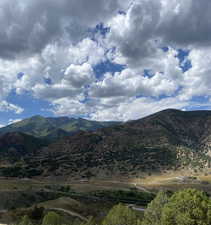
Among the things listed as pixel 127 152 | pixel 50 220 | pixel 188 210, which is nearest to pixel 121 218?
pixel 50 220

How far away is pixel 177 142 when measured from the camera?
6393 inches

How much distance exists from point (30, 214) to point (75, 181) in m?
68.7

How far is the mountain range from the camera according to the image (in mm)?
126000

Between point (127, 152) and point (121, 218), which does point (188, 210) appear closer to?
point (121, 218)

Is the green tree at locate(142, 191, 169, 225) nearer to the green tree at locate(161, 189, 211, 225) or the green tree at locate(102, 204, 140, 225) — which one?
the green tree at locate(102, 204, 140, 225)

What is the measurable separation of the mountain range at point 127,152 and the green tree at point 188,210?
9974 cm

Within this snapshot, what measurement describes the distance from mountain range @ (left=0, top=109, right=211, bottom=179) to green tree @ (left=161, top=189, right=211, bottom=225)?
9974 centimetres

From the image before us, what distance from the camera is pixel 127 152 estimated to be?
14675 centimetres

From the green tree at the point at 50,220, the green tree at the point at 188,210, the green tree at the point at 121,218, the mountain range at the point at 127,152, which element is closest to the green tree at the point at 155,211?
the green tree at the point at 121,218

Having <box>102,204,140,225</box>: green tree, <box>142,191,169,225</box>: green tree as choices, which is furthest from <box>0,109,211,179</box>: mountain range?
<box>142,191,169,225</box>: green tree

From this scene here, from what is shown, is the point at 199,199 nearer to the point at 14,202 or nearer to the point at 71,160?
the point at 14,202

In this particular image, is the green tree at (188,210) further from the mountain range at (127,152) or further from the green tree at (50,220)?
the mountain range at (127,152)

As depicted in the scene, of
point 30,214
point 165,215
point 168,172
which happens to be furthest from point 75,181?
point 165,215

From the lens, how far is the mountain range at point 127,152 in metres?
126
